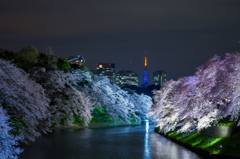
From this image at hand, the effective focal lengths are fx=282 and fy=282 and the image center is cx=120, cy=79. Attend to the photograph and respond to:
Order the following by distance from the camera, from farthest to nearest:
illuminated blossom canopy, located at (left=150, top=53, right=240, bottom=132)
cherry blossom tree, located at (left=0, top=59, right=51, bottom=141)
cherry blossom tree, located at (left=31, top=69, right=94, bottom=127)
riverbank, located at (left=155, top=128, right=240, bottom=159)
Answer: cherry blossom tree, located at (left=31, top=69, right=94, bottom=127) → cherry blossom tree, located at (left=0, top=59, right=51, bottom=141) → riverbank, located at (left=155, top=128, right=240, bottom=159) → illuminated blossom canopy, located at (left=150, top=53, right=240, bottom=132)

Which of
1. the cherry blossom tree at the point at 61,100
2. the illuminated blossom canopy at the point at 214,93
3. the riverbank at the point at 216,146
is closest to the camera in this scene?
the illuminated blossom canopy at the point at 214,93

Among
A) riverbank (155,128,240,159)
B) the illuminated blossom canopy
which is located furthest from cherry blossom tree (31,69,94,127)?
riverbank (155,128,240,159)

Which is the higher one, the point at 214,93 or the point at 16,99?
the point at 214,93

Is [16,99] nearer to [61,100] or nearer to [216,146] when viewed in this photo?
[216,146]

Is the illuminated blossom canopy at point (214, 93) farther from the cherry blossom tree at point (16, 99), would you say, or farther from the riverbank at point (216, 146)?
the cherry blossom tree at point (16, 99)

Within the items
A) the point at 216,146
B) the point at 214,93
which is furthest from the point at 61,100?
the point at 214,93

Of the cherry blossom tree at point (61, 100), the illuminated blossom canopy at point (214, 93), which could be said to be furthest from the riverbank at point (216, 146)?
the cherry blossom tree at point (61, 100)

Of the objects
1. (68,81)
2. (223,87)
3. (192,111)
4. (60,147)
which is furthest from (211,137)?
(68,81)

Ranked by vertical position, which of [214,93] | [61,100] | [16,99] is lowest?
[16,99]

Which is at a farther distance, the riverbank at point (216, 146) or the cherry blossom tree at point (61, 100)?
the cherry blossom tree at point (61, 100)

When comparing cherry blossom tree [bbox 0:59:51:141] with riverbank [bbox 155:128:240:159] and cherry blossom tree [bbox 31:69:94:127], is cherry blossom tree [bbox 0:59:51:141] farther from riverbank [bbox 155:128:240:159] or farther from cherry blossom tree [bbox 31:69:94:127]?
cherry blossom tree [bbox 31:69:94:127]

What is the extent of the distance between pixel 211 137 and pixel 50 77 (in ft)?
82.5

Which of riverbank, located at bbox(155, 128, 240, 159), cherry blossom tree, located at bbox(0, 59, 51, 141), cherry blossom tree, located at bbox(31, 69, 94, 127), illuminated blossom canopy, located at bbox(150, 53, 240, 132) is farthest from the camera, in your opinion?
cherry blossom tree, located at bbox(31, 69, 94, 127)

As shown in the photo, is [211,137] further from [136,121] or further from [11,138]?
[136,121]
